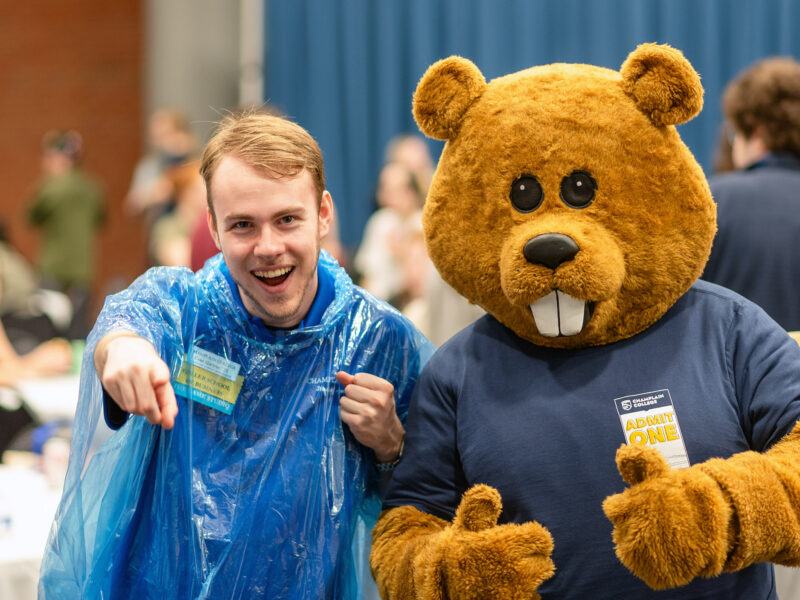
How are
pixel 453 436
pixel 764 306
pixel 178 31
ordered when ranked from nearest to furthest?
pixel 453 436, pixel 764 306, pixel 178 31

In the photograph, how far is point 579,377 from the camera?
62.2 inches

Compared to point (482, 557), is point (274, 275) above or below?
above

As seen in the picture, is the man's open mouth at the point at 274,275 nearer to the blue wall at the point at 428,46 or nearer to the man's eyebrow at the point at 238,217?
the man's eyebrow at the point at 238,217

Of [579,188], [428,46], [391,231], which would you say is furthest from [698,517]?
[428,46]

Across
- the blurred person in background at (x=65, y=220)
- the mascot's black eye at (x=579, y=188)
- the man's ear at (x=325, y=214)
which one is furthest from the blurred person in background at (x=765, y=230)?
the blurred person in background at (x=65, y=220)

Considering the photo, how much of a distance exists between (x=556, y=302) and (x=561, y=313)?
2 centimetres

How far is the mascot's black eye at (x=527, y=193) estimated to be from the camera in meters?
1.59

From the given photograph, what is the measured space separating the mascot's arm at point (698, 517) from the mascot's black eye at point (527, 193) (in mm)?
432

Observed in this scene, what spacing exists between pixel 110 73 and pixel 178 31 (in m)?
1.54

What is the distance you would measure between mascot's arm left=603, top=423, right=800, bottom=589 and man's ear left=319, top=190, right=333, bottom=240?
69 cm

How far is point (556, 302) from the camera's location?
1533 millimetres

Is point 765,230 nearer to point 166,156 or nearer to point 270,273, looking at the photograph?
point 270,273

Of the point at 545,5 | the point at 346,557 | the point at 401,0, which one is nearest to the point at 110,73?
the point at 401,0

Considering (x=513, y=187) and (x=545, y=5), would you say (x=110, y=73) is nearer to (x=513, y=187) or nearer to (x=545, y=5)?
(x=545, y=5)
